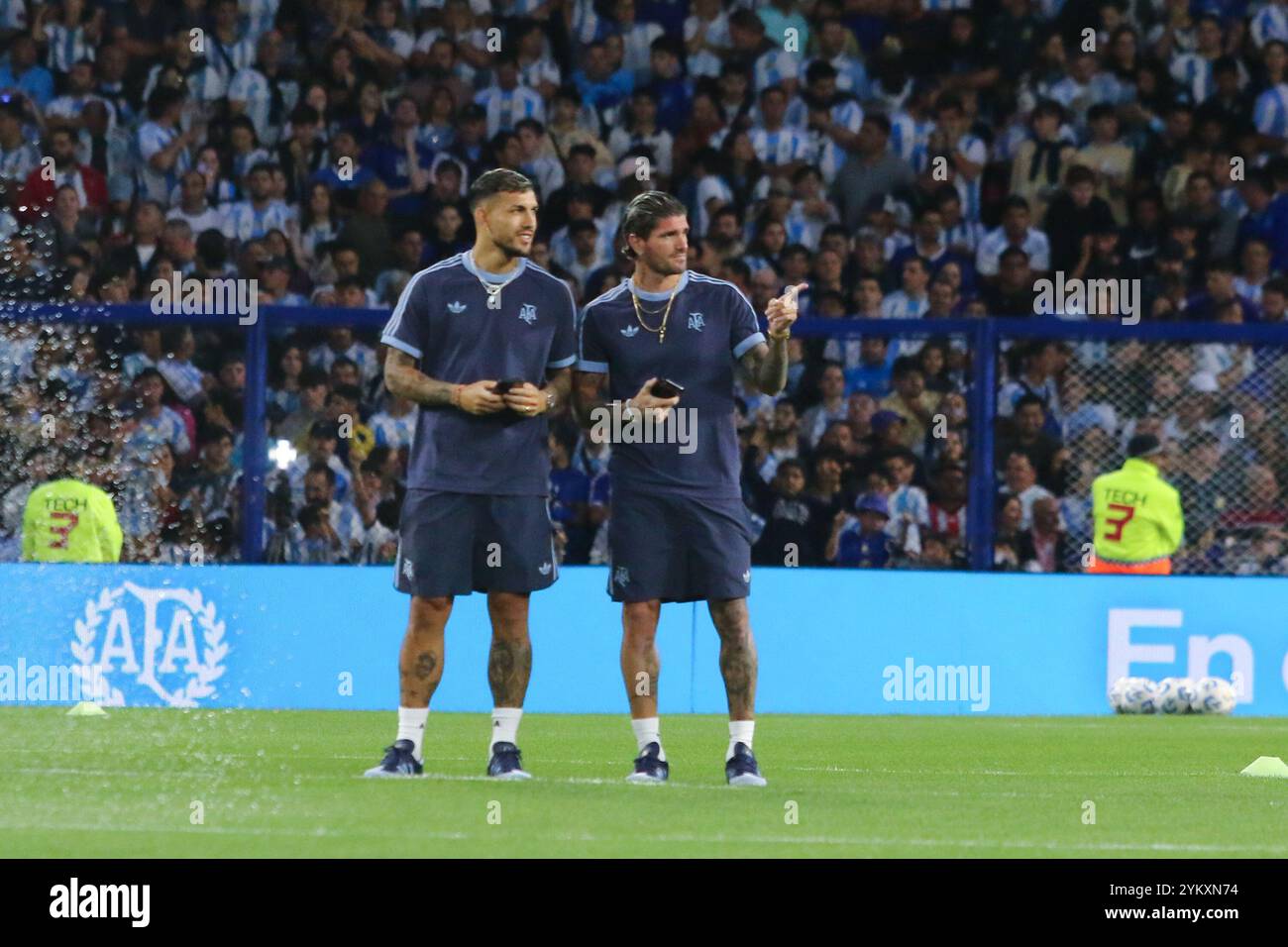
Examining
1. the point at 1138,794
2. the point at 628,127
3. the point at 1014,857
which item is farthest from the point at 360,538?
the point at 1014,857

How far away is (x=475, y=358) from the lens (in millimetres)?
8789

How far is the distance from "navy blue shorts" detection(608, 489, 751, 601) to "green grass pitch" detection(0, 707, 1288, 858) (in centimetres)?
72

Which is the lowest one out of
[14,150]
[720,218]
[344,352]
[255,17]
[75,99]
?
[344,352]

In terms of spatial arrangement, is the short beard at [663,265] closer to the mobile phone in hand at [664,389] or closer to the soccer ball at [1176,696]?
the mobile phone in hand at [664,389]

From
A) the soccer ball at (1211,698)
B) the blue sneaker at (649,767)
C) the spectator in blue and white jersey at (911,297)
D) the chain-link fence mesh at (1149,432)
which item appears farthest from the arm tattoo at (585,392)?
the spectator in blue and white jersey at (911,297)

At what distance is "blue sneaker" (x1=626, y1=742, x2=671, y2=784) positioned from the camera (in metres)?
8.81

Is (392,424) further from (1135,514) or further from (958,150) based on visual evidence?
(958,150)

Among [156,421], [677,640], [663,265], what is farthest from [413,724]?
[156,421]

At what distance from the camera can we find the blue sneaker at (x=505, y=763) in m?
8.81

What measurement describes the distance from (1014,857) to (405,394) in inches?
127

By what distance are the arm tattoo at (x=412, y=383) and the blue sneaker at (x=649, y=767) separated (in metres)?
1.48

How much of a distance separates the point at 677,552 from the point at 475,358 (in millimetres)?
1030

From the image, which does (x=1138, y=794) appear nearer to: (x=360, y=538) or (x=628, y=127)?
(x=360, y=538)

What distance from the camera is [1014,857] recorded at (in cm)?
651
